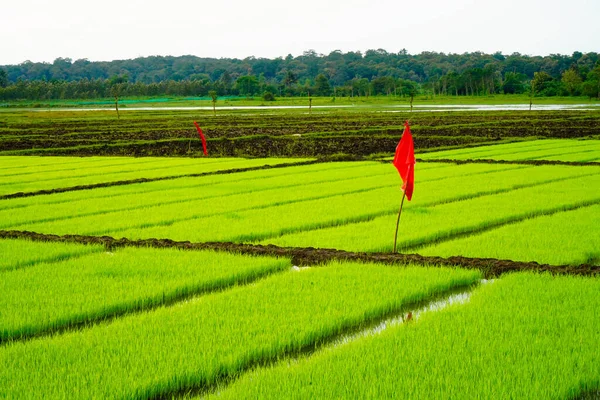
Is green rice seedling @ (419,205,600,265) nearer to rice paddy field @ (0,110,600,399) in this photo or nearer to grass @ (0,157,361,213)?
rice paddy field @ (0,110,600,399)

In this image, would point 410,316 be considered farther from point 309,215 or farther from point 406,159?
point 309,215

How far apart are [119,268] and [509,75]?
98.9 metres

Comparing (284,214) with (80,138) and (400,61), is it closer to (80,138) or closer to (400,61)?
(80,138)

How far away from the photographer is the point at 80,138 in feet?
104

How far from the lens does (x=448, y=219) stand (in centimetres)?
966

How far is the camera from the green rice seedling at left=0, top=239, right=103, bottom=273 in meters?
7.51

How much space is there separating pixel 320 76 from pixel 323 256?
10752 cm

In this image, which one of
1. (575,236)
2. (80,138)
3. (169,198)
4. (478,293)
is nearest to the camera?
(478,293)

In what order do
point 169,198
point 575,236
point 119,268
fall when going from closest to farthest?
point 119,268
point 575,236
point 169,198

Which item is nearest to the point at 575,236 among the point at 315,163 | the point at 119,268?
the point at 119,268

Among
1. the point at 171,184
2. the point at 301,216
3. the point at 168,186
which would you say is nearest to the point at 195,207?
the point at 301,216

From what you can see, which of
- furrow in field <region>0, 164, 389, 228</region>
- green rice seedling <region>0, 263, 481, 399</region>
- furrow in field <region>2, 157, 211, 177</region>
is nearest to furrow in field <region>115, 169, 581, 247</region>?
furrow in field <region>0, 164, 389, 228</region>

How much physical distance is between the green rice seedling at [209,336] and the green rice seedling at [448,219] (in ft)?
5.08

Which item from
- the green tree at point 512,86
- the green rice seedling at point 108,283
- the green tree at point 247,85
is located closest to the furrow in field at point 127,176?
the green rice seedling at point 108,283
